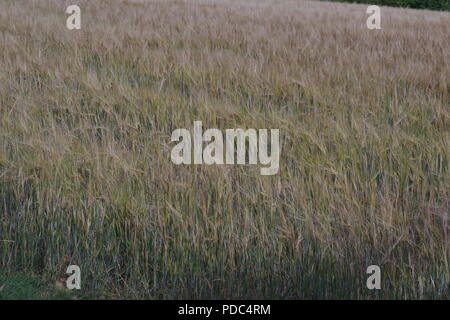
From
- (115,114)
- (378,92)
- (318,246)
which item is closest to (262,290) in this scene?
(318,246)

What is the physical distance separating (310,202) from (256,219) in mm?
241

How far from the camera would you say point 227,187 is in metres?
2.63

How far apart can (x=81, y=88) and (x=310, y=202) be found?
2090mm

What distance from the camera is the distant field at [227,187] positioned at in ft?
7.89

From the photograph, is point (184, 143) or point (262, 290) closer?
point (262, 290)

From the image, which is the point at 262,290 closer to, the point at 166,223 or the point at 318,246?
the point at 318,246

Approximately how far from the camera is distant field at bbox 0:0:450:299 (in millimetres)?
2406

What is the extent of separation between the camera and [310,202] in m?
2.54

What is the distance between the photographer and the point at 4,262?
2.48 m

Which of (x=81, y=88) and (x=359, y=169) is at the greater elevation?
(x=81, y=88)

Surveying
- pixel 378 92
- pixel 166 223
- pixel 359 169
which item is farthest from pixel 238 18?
pixel 166 223
